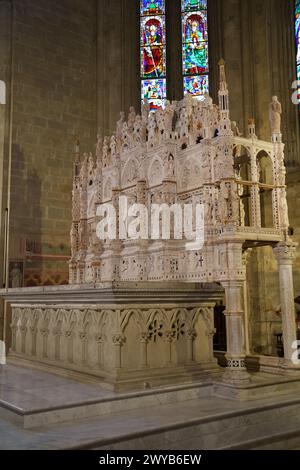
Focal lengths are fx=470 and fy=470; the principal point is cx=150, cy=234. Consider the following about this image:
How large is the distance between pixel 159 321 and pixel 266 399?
1267 millimetres

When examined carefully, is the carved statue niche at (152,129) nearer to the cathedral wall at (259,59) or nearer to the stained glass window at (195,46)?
the cathedral wall at (259,59)

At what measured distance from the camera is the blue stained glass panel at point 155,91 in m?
11.5

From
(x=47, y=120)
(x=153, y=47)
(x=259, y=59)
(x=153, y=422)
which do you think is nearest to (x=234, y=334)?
(x=153, y=422)

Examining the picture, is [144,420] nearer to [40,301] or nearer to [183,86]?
[40,301]

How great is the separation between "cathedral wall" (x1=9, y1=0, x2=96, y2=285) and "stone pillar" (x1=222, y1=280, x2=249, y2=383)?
6262 millimetres

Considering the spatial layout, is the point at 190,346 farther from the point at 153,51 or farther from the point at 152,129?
the point at 153,51

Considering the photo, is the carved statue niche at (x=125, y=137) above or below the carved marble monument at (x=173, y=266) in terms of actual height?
above

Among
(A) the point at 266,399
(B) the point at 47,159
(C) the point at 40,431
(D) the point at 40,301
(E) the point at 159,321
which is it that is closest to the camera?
(C) the point at 40,431

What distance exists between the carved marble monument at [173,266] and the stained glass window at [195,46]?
18.1 ft

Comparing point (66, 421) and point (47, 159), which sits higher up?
point (47, 159)

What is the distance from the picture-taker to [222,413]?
3.77m

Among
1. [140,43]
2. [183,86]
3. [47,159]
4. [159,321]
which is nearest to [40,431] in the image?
[159,321]

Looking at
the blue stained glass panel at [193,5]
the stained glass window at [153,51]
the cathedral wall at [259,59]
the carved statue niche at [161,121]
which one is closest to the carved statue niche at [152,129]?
the carved statue niche at [161,121]

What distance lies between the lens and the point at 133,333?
4648 millimetres
